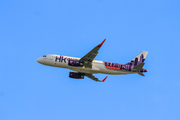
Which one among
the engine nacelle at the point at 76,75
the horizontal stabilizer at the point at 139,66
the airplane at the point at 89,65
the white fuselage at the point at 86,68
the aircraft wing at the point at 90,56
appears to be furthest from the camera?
the engine nacelle at the point at 76,75

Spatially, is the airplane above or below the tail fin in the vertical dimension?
below

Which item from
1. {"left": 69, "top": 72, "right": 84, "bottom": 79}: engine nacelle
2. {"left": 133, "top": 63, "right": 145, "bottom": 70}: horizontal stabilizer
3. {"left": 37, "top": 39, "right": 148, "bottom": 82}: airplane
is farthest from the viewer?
{"left": 69, "top": 72, "right": 84, "bottom": 79}: engine nacelle

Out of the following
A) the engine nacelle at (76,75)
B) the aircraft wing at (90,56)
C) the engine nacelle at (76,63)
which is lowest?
the engine nacelle at (76,75)

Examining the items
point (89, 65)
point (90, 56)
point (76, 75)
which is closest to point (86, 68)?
point (89, 65)

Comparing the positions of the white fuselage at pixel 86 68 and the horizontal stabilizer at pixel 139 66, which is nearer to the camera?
the horizontal stabilizer at pixel 139 66

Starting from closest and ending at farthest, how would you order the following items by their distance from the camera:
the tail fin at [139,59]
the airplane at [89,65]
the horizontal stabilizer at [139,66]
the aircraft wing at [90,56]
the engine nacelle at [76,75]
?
the aircraft wing at [90,56]
the horizontal stabilizer at [139,66]
the airplane at [89,65]
the tail fin at [139,59]
the engine nacelle at [76,75]

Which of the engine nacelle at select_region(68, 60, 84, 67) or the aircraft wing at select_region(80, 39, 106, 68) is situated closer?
the aircraft wing at select_region(80, 39, 106, 68)

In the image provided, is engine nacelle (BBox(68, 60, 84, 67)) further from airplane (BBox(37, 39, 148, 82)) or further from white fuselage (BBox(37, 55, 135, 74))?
white fuselage (BBox(37, 55, 135, 74))

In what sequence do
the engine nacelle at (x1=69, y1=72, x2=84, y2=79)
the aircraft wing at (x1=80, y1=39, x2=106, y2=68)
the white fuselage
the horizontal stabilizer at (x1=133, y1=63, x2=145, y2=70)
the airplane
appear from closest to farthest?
the aircraft wing at (x1=80, y1=39, x2=106, y2=68), the horizontal stabilizer at (x1=133, y1=63, x2=145, y2=70), the airplane, the white fuselage, the engine nacelle at (x1=69, y1=72, x2=84, y2=79)

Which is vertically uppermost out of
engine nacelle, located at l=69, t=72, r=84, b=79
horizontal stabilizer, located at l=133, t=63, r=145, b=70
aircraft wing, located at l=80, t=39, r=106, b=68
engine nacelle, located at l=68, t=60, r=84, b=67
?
aircraft wing, located at l=80, t=39, r=106, b=68

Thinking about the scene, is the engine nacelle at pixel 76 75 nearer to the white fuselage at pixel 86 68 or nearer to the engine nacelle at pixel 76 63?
the white fuselage at pixel 86 68

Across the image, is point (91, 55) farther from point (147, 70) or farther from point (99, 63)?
point (147, 70)

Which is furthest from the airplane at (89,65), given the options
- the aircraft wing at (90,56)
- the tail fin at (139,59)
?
the tail fin at (139,59)

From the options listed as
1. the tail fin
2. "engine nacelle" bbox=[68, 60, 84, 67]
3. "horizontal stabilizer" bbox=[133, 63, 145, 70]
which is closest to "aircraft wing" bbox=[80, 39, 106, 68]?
"engine nacelle" bbox=[68, 60, 84, 67]
